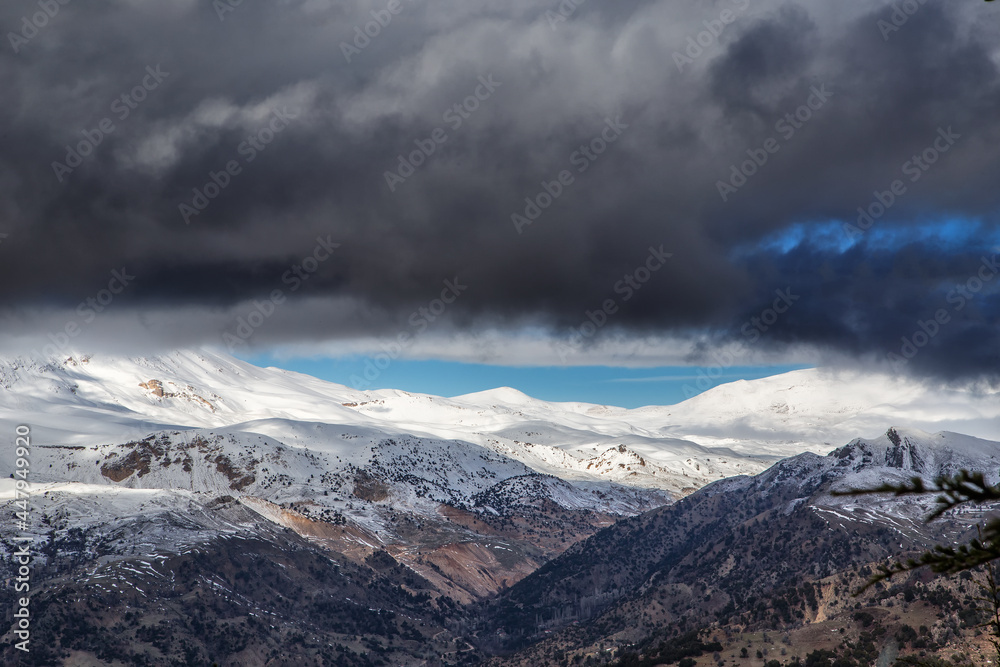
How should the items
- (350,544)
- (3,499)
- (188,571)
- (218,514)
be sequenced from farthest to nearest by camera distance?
(350,544) → (218,514) → (3,499) → (188,571)

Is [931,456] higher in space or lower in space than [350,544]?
higher

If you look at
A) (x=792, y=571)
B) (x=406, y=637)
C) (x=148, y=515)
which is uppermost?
(x=148, y=515)

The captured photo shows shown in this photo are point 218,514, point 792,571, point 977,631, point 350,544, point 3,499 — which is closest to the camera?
point 977,631

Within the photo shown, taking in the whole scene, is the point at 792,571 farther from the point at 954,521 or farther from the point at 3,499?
the point at 3,499

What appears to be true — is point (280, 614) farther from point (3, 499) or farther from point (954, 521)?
point (954, 521)

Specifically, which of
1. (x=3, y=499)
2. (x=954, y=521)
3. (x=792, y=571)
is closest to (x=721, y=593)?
(x=792, y=571)

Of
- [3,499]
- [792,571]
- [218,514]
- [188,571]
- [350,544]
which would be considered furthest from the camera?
[350,544]

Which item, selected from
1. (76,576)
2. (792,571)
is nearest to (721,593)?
(792,571)

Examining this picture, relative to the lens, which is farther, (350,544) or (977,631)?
(350,544)

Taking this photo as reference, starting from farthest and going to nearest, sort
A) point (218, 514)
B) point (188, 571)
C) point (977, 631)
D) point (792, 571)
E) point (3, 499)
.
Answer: point (218, 514), point (3, 499), point (188, 571), point (792, 571), point (977, 631)
